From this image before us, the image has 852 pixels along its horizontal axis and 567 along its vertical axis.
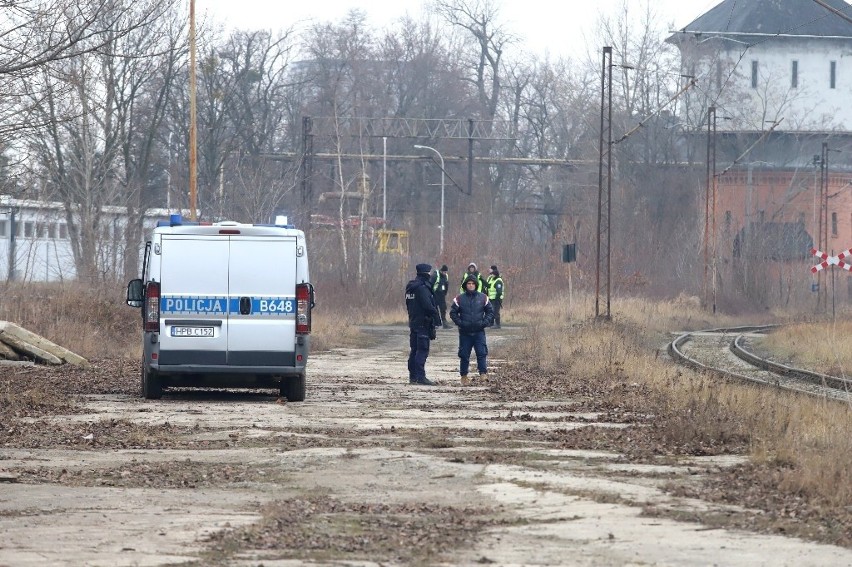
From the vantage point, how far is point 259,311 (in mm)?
18125

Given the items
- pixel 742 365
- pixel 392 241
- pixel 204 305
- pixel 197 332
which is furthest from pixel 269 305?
pixel 392 241

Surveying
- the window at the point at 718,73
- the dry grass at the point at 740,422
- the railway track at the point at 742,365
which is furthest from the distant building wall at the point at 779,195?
the dry grass at the point at 740,422

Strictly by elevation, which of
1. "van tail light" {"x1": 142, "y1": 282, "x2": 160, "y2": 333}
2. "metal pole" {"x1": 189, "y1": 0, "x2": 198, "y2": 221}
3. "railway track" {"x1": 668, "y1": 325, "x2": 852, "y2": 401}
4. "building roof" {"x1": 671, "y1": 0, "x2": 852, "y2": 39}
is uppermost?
"building roof" {"x1": 671, "y1": 0, "x2": 852, "y2": 39}

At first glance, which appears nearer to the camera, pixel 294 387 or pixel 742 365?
pixel 294 387

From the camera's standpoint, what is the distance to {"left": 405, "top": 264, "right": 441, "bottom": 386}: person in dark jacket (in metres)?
22.0

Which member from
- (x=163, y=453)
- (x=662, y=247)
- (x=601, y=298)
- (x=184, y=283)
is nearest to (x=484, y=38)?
(x=662, y=247)

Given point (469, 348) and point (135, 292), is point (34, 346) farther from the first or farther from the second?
point (469, 348)

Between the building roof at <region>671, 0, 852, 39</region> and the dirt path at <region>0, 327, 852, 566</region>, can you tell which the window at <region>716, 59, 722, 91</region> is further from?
the dirt path at <region>0, 327, 852, 566</region>

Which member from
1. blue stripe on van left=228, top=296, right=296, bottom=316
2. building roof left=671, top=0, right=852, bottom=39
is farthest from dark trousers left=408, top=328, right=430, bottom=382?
building roof left=671, top=0, right=852, bottom=39

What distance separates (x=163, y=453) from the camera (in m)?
12.6

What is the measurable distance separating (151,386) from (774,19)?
75628mm

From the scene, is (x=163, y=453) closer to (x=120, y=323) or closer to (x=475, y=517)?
(x=475, y=517)

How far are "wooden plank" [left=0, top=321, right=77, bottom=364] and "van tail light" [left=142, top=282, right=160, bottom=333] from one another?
19.6 feet

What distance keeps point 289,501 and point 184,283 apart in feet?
28.1
